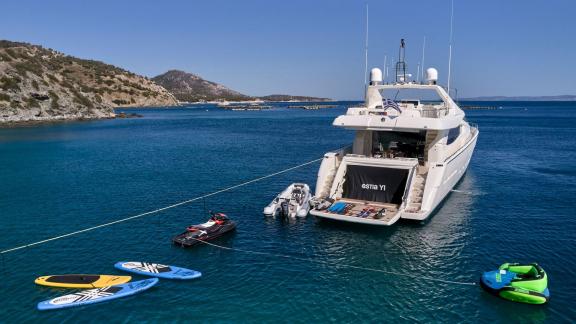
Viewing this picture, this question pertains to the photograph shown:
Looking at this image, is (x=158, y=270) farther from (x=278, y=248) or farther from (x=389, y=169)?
(x=389, y=169)

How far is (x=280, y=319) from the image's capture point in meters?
13.7

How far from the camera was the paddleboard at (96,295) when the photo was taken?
14.4 m

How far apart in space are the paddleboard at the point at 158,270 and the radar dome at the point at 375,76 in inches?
763

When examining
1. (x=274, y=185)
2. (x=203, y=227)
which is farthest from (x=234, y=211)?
(x=274, y=185)

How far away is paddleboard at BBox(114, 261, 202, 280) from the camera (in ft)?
53.8

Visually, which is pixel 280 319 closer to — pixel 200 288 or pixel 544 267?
pixel 200 288

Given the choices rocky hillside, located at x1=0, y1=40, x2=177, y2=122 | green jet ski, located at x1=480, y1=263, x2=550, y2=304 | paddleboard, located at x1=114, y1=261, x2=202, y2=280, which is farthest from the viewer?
rocky hillside, located at x1=0, y1=40, x2=177, y2=122

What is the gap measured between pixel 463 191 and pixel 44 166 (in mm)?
38550

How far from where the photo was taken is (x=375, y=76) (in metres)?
29.9

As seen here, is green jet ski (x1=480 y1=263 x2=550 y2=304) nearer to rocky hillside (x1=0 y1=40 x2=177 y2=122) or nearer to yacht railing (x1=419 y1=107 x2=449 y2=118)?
yacht railing (x1=419 y1=107 x2=449 y2=118)

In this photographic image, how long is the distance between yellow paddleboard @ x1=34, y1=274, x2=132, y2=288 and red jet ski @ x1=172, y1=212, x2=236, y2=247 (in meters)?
3.81

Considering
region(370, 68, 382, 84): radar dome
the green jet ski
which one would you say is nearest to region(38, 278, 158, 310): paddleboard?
the green jet ski

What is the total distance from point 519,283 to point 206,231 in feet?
44.1

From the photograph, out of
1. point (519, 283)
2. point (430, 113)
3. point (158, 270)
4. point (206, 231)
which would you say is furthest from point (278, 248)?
point (430, 113)
